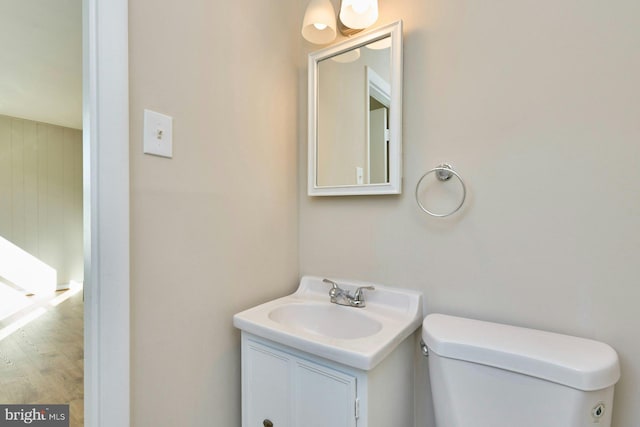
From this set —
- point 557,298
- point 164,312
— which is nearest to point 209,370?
point 164,312

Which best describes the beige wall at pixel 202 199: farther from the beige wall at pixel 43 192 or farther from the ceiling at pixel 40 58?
the beige wall at pixel 43 192

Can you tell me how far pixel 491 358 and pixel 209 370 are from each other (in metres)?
0.82

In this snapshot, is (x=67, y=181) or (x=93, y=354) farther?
(x=67, y=181)

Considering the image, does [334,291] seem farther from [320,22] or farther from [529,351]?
[320,22]

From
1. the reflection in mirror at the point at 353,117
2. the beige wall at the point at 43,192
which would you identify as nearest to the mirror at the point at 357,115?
the reflection in mirror at the point at 353,117

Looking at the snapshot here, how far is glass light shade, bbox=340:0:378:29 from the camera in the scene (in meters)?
1.03

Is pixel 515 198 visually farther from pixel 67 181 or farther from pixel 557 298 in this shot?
pixel 67 181

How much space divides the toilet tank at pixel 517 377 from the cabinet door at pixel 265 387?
43cm

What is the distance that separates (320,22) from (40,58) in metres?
2.61

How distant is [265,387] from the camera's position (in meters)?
0.88

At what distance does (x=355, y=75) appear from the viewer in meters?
1.13

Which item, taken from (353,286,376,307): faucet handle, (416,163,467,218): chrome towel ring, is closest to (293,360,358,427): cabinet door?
(353,286,376,307): faucet handle

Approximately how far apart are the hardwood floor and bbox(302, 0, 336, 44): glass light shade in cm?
211

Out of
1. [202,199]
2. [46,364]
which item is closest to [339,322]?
[202,199]
